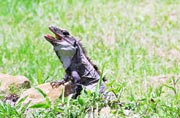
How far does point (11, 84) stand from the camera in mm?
4633

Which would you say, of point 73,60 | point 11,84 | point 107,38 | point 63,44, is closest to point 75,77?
point 73,60

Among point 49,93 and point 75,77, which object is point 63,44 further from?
point 49,93

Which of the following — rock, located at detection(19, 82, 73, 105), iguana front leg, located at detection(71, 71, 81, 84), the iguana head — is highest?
the iguana head

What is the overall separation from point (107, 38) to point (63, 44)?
A: 9.18ft

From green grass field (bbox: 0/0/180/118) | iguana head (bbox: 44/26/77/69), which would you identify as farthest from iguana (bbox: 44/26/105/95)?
green grass field (bbox: 0/0/180/118)

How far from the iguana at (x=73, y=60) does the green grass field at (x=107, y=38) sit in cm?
48

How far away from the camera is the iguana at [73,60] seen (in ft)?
14.4

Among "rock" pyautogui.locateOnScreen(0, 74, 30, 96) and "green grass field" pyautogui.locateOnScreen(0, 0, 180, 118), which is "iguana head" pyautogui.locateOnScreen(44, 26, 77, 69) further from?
"green grass field" pyautogui.locateOnScreen(0, 0, 180, 118)

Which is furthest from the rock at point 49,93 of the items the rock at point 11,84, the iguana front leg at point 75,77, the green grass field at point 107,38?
the green grass field at point 107,38

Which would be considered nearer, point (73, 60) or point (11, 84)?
point (73, 60)

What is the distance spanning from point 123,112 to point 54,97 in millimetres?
886

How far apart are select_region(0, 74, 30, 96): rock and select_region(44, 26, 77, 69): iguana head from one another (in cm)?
44

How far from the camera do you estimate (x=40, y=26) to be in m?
7.45

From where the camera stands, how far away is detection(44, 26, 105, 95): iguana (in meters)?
4.38
